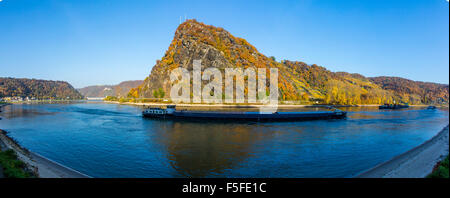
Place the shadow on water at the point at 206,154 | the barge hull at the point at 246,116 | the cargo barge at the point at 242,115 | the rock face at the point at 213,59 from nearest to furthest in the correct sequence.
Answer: the shadow on water at the point at 206,154 < the barge hull at the point at 246,116 < the cargo barge at the point at 242,115 < the rock face at the point at 213,59

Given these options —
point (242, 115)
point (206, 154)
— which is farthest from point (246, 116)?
point (206, 154)

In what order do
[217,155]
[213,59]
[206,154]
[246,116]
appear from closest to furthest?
[217,155]
[206,154]
[246,116]
[213,59]

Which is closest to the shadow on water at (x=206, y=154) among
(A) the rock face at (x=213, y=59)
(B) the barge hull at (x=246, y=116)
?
(B) the barge hull at (x=246, y=116)

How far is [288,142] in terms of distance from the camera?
2173cm

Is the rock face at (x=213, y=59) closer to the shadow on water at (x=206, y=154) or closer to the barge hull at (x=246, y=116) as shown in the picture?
the barge hull at (x=246, y=116)

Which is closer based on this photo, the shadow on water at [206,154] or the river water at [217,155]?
the river water at [217,155]

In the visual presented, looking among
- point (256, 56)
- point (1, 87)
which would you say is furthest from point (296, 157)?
point (1, 87)

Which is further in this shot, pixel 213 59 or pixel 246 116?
pixel 213 59

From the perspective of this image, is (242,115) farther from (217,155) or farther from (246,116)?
(217,155)

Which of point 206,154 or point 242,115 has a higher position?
point 242,115

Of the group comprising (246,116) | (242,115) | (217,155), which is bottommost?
(217,155)

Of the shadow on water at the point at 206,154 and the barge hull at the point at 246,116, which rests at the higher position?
the barge hull at the point at 246,116

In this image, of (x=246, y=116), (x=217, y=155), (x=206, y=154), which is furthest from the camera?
(x=246, y=116)
